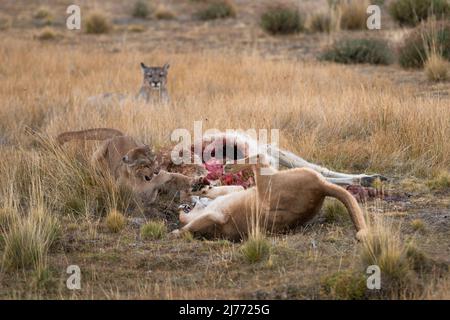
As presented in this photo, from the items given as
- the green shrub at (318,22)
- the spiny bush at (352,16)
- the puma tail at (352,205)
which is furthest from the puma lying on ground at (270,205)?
the green shrub at (318,22)

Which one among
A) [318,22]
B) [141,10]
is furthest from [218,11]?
[318,22]

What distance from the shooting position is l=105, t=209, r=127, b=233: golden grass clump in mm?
7212

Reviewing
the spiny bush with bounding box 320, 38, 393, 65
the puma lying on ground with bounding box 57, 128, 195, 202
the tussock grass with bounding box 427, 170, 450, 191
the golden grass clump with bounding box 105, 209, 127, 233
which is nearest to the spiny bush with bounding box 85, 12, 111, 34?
the spiny bush with bounding box 320, 38, 393, 65

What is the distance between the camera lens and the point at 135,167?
772 centimetres

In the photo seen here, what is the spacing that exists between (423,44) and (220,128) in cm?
756

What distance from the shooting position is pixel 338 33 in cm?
2197

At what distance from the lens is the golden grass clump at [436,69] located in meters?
14.8

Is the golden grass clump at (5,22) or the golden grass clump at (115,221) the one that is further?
the golden grass clump at (5,22)

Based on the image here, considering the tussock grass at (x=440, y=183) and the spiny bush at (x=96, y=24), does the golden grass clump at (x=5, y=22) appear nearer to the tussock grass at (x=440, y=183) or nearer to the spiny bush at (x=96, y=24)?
the spiny bush at (x=96, y=24)

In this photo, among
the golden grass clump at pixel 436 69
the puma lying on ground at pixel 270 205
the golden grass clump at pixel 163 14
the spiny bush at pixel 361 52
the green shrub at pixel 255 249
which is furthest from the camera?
the golden grass clump at pixel 163 14

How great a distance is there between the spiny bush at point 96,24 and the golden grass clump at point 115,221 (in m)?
17.4

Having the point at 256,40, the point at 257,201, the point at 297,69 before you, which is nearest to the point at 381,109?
the point at 257,201

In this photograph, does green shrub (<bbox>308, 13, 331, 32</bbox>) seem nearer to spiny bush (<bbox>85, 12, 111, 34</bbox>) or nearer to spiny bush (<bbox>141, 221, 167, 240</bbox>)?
spiny bush (<bbox>85, 12, 111, 34</bbox>)
